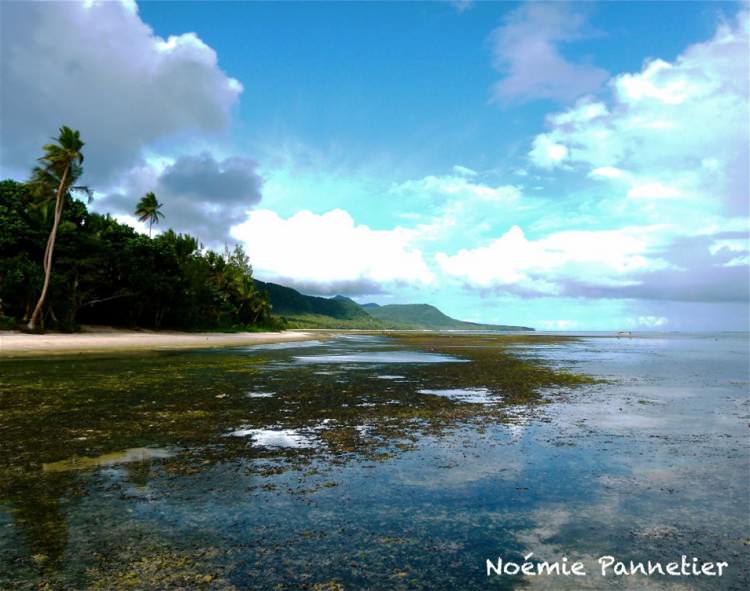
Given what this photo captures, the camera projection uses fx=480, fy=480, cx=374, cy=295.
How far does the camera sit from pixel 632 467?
9578mm

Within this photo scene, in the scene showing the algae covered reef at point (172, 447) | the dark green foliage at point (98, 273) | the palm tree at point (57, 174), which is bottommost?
the algae covered reef at point (172, 447)

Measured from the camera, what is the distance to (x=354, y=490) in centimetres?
791

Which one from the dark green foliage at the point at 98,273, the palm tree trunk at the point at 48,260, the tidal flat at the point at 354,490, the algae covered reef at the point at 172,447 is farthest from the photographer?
the dark green foliage at the point at 98,273

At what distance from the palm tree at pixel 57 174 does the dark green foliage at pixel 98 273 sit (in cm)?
185

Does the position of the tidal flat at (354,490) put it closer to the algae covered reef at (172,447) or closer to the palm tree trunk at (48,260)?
the algae covered reef at (172,447)

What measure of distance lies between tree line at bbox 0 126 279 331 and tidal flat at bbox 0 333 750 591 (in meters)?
47.8

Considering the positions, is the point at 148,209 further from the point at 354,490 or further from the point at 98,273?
the point at 354,490

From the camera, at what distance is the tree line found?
55906mm

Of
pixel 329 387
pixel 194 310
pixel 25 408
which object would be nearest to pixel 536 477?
pixel 329 387

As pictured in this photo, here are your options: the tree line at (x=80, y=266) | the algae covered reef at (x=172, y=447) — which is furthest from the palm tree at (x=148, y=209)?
the algae covered reef at (x=172, y=447)

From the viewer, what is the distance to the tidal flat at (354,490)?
5.29 m

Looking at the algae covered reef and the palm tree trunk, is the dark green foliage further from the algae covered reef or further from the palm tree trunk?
the algae covered reef

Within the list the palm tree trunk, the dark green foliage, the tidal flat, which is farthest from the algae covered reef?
the dark green foliage

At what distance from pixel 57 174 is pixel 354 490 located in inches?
2505
